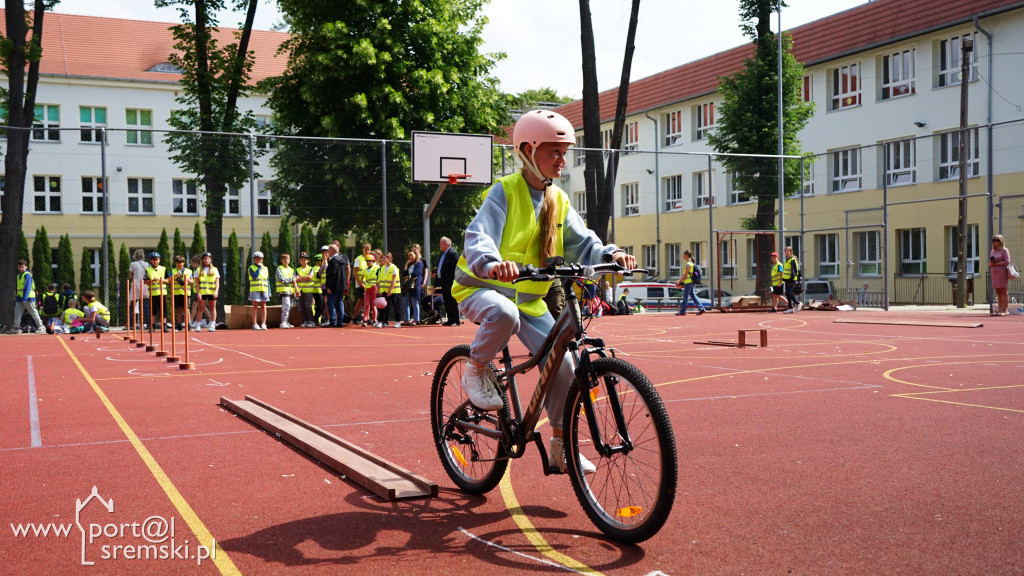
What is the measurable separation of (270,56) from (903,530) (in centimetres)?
5448

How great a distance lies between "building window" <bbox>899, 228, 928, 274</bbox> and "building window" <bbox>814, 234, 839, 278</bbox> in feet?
13.0

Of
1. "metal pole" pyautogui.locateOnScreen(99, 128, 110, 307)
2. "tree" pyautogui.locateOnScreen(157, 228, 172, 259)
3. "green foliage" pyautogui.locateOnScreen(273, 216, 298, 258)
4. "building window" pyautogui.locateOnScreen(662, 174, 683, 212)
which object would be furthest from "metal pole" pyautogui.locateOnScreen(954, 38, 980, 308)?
"metal pole" pyautogui.locateOnScreen(99, 128, 110, 307)

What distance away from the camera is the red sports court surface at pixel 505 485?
12.9ft

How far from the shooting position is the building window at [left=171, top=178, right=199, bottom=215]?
73.8ft

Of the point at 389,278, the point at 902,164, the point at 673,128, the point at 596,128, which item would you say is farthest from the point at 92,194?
the point at 673,128

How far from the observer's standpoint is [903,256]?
36.2 metres

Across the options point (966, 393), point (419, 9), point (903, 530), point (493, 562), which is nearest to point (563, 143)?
point (493, 562)

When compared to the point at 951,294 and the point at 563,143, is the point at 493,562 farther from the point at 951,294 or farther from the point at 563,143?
the point at 951,294

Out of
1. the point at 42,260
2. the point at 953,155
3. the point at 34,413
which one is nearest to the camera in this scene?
the point at 34,413

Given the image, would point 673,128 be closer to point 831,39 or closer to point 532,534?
point 831,39

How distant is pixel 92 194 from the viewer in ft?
70.8

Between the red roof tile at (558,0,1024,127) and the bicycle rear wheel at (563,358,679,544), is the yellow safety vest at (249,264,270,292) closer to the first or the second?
the bicycle rear wheel at (563,358,679,544)

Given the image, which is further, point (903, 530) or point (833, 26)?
point (833, 26)

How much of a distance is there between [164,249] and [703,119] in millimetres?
29589
